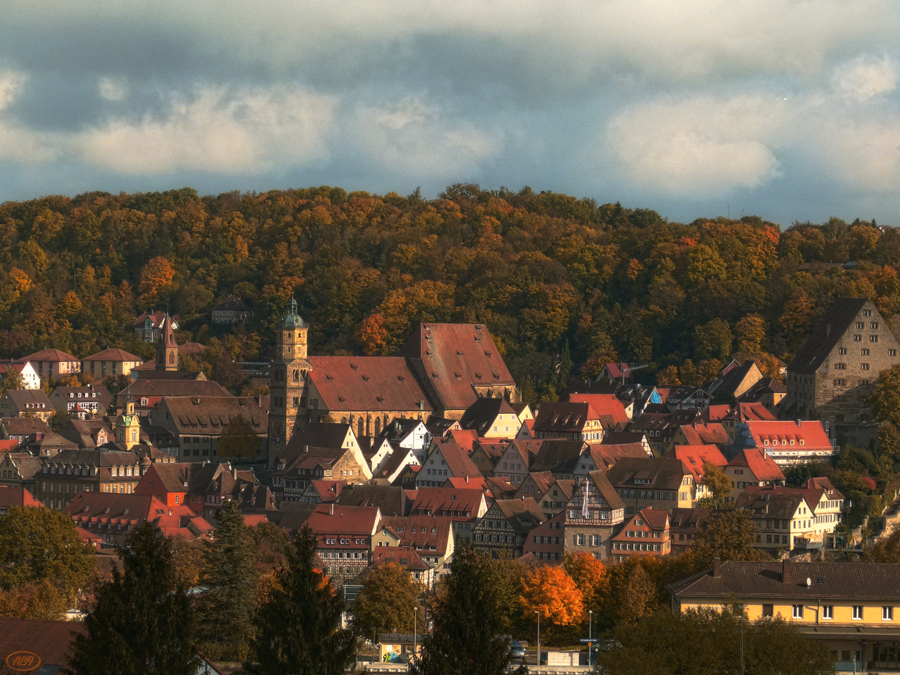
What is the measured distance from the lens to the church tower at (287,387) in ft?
348

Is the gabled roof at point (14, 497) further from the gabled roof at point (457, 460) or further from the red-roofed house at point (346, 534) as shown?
the gabled roof at point (457, 460)

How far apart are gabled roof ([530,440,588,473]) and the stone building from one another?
40.3 ft

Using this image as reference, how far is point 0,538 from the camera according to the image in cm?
6688

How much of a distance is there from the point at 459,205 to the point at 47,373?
38736mm

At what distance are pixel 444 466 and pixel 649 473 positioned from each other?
39.5ft

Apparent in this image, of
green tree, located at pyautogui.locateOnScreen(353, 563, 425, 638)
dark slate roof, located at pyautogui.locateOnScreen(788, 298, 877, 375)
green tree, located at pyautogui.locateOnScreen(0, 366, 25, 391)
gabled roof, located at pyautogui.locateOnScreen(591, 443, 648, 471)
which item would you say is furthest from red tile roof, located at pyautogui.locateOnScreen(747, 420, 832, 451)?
green tree, located at pyautogui.locateOnScreen(0, 366, 25, 391)

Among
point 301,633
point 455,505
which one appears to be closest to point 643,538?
point 455,505

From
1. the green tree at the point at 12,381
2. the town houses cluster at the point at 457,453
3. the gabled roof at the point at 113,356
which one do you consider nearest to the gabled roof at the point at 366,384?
the town houses cluster at the point at 457,453

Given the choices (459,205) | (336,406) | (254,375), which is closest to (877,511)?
(336,406)

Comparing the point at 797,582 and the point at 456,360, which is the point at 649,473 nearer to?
the point at 797,582

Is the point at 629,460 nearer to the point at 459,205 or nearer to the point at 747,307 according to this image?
the point at 747,307

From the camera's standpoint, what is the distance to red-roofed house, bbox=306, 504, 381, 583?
76.8 m

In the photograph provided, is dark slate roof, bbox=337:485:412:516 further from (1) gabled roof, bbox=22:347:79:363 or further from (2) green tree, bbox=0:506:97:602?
(1) gabled roof, bbox=22:347:79:363

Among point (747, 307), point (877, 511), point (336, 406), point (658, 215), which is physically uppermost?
point (658, 215)
